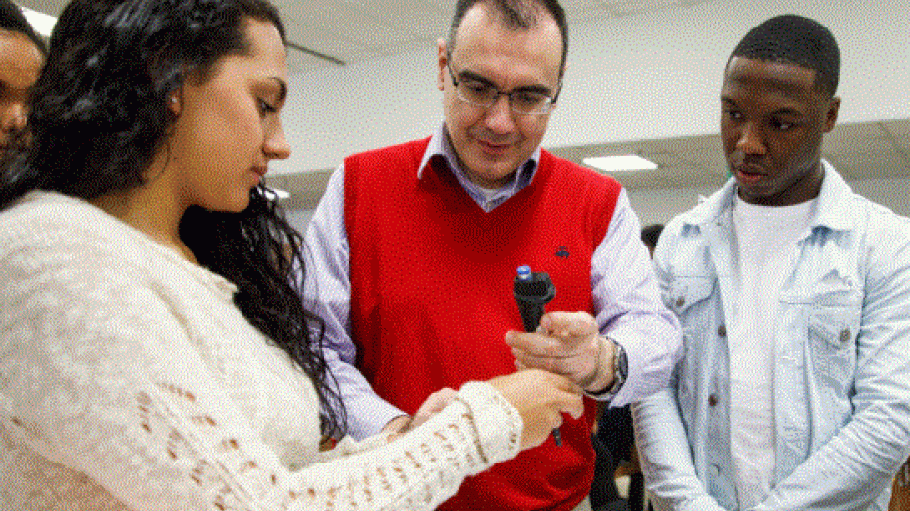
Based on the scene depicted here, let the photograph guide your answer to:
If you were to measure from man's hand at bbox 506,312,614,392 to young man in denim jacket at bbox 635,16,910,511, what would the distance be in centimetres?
43

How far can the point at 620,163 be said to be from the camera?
21.7ft

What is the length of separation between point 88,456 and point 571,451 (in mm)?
863

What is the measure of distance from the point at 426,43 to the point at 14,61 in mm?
4543

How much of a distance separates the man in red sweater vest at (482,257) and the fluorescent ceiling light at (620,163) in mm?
4791

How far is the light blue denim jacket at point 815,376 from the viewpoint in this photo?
126 cm

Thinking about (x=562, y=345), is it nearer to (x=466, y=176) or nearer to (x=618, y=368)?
(x=618, y=368)

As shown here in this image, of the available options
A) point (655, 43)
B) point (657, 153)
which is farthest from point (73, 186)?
point (657, 153)

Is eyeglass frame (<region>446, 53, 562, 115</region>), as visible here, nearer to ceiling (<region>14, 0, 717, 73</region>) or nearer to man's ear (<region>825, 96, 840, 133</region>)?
man's ear (<region>825, 96, 840, 133</region>)

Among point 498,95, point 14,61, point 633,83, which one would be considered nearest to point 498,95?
point 498,95

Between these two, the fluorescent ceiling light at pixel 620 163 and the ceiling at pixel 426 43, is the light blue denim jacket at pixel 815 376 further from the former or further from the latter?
the fluorescent ceiling light at pixel 620 163

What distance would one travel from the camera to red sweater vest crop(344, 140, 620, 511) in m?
1.27

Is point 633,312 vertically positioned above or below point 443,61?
below

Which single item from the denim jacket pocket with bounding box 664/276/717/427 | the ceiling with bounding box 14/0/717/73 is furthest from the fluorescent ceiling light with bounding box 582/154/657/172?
the denim jacket pocket with bounding box 664/276/717/427

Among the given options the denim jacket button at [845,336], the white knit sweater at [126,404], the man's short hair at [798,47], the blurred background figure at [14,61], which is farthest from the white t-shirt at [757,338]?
the blurred background figure at [14,61]
